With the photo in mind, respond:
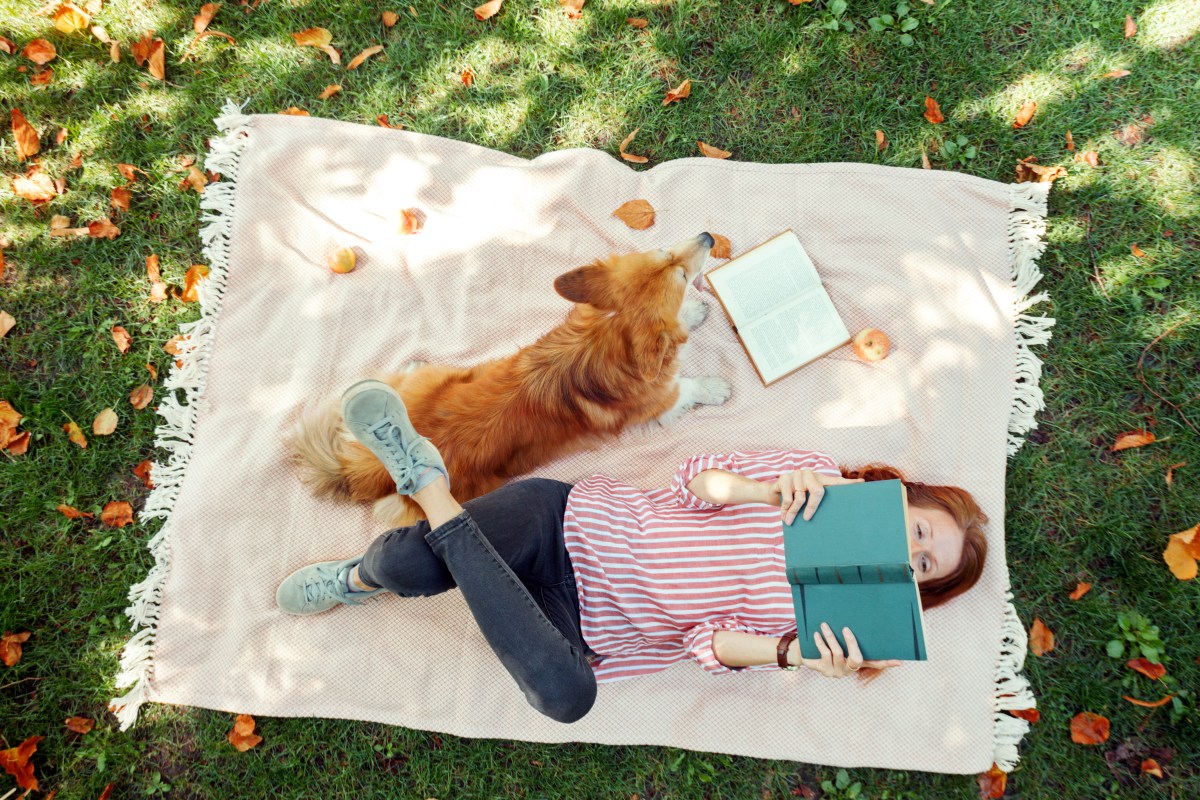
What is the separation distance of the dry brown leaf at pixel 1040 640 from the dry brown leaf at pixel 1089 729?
341 millimetres

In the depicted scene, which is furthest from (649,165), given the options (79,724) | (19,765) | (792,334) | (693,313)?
(19,765)

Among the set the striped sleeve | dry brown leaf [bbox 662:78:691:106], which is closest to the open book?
the striped sleeve

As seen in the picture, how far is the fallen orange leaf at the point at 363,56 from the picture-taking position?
13.5ft

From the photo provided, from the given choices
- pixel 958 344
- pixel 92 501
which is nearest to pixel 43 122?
pixel 92 501

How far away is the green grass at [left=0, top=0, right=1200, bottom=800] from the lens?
3.58 meters

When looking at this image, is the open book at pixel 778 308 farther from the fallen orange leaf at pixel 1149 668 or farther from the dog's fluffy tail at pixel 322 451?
the fallen orange leaf at pixel 1149 668

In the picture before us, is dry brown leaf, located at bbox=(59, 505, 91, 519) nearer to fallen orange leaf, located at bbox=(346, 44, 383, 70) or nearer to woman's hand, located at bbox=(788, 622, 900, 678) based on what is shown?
fallen orange leaf, located at bbox=(346, 44, 383, 70)

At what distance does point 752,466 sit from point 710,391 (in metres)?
0.58

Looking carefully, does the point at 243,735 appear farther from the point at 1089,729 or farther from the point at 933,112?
the point at 933,112

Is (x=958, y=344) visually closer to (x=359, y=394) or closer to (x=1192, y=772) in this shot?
(x=1192, y=772)

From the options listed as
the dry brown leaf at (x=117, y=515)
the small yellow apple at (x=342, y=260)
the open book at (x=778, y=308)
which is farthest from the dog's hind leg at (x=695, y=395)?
the dry brown leaf at (x=117, y=515)

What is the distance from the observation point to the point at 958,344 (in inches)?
148

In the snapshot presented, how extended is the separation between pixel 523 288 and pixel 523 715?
7.08 ft

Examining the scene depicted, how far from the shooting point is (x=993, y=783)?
349 cm
